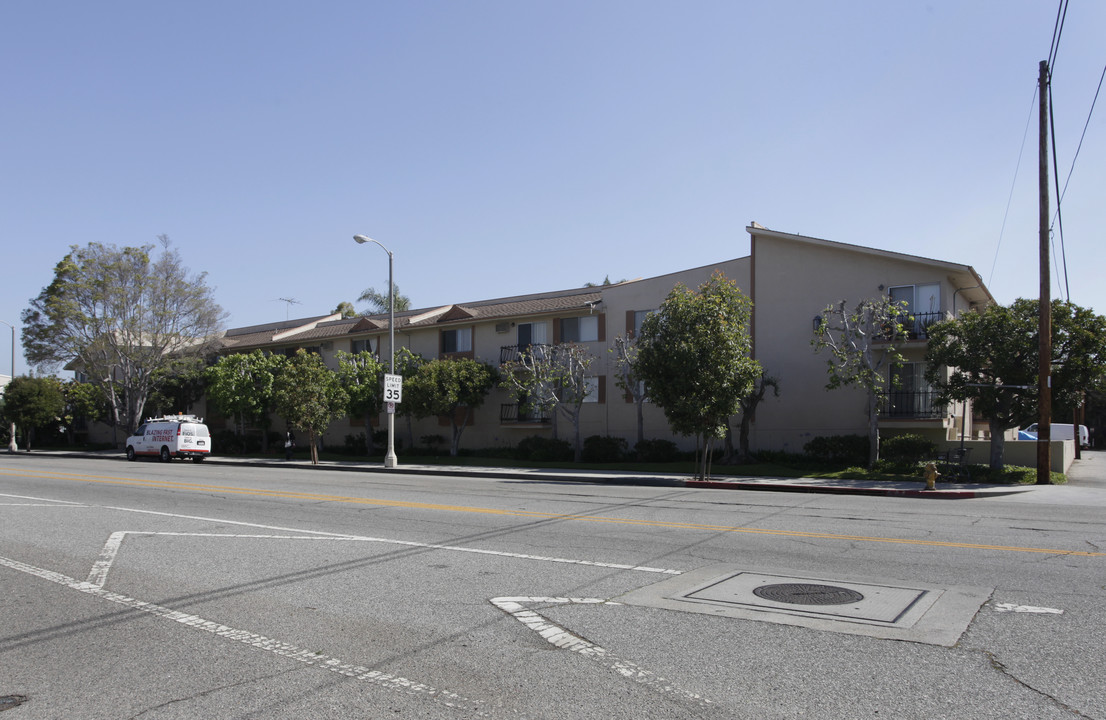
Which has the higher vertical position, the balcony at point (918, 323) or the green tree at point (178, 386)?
the balcony at point (918, 323)

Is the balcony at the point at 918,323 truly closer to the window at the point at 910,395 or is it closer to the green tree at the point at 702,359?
the window at the point at 910,395

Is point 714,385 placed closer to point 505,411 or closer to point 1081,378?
point 1081,378

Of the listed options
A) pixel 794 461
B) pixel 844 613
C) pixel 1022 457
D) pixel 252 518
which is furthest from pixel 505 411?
pixel 844 613

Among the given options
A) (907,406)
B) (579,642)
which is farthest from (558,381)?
(579,642)

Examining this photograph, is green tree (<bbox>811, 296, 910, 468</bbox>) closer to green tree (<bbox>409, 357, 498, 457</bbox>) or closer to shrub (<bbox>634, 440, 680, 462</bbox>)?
shrub (<bbox>634, 440, 680, 462</bbox>)

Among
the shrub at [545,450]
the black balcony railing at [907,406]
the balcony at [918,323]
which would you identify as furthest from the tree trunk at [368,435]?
the balcony at [918,323]

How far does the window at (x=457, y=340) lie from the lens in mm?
40094

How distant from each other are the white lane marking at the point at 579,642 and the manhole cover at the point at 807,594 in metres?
1.56

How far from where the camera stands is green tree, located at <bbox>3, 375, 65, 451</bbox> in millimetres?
53312

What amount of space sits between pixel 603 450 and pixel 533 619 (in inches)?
1007

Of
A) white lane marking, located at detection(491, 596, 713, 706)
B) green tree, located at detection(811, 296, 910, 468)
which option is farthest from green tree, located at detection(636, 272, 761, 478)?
white lane marking, located at detection(491, 596, 713, 706)

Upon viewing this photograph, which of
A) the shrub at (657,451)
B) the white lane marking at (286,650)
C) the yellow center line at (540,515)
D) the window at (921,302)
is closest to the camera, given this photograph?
the white lane marking at (286,650)

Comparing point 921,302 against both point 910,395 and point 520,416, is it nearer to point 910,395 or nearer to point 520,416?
point 910,395

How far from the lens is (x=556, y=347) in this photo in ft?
110
